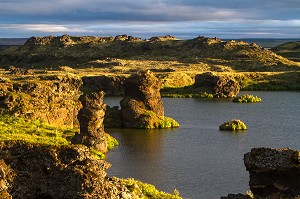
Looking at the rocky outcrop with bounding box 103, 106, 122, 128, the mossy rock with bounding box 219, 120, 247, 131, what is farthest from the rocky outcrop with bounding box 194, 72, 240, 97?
the rocky outcrop with bounding box 103, 106, 122, 128

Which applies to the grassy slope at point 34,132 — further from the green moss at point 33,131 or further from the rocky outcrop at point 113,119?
the rocky outcrop at point 113,119

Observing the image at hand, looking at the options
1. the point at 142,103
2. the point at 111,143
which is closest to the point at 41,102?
the point at 111,143

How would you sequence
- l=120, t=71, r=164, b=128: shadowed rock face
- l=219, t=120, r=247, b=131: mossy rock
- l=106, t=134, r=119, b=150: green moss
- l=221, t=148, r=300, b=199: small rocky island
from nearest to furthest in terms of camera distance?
l=221, t=148, r=300, b=199: small rocky island < l=106, t=134, r=119, b=150: green moss < l=219, t=120, r=247, b=131: mossy rock < l=120, t=71, r=164, b=128: shadowed rock face

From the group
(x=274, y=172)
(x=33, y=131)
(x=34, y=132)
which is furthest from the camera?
(x=33, y=131)

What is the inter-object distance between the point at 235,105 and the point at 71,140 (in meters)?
64.5

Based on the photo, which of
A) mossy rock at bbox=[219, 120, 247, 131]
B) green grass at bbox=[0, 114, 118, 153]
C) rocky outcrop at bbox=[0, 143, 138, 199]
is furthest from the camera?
mossy rock at bbox=[219, 120, 247, 131]

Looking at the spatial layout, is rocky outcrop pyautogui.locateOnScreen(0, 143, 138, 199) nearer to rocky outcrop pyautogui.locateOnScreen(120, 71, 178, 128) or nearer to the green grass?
the green grass

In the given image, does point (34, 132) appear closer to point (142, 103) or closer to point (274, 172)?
point (142, 103)

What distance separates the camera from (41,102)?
78188 mm

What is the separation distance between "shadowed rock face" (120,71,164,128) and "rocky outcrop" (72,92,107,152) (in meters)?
18.9

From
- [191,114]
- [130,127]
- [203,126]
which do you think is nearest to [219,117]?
[191,114]

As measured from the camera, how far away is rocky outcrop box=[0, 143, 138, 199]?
23.4 m

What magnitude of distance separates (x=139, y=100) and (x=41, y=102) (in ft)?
56.6

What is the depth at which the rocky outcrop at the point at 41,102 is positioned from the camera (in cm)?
7512
